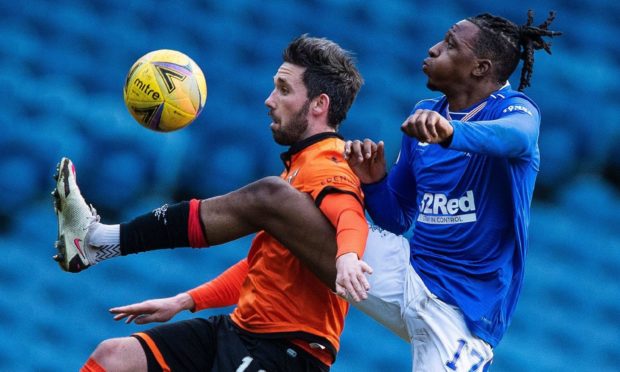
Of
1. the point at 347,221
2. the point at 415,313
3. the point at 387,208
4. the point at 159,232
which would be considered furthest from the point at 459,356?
the point at 159,232

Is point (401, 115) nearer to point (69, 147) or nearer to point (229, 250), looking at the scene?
point (229, 250)

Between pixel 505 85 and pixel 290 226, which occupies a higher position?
pixel 505 85

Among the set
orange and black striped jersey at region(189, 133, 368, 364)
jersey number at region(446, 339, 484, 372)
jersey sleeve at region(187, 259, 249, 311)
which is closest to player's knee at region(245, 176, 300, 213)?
orange and black striped jersey at region(189, 133, 368, 364)

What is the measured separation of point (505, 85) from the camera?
161 inches

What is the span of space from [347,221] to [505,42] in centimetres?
84

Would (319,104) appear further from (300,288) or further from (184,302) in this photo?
(184,302)

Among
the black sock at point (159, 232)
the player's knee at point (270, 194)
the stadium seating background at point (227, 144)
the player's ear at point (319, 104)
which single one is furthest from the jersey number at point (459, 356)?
the stadium seating background at point (227, 144)

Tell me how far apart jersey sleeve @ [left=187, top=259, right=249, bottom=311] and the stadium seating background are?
206 cm

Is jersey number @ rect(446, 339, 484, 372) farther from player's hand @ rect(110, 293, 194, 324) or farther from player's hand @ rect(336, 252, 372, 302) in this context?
player's hand @ rect(110, 293, 194, 324)

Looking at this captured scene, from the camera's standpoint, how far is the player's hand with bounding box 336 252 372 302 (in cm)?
361

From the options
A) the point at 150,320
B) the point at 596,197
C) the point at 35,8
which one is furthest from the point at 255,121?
the point at 150,320

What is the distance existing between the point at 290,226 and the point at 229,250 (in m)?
2.66

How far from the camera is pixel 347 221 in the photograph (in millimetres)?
3869

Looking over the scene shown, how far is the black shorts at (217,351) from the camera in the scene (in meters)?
4.07
